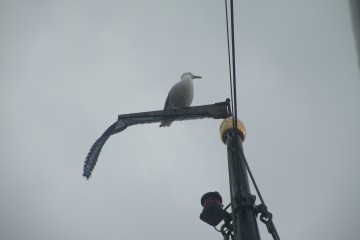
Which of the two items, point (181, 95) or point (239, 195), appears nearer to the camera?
point (239, 195)

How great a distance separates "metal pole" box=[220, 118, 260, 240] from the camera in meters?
2.56

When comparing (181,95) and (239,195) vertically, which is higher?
(181,95)

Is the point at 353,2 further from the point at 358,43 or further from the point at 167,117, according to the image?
the point at 167,117

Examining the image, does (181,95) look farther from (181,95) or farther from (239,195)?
(239,195)

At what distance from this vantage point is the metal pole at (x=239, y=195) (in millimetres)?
2562

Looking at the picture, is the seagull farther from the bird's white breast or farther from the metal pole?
the metal pole

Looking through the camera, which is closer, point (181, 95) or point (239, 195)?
point (239, 195)

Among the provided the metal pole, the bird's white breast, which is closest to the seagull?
the bird's white breast

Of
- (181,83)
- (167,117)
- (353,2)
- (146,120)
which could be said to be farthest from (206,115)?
(181,83)

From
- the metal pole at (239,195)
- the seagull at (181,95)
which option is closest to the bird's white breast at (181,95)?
the seagull at (181,95)

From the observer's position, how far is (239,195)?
9.37 feet

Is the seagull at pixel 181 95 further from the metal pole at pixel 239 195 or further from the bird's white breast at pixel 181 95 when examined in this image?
the metal pole at pixel 239 195

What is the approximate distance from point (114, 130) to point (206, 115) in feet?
4.61

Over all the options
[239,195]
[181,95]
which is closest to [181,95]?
[181,95]
